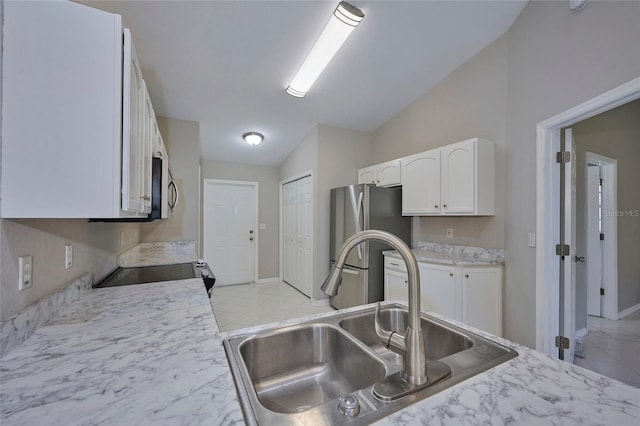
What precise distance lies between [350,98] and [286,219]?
254 centimetres

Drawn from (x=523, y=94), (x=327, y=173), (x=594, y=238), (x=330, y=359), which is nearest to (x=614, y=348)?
(x=594, y=238)

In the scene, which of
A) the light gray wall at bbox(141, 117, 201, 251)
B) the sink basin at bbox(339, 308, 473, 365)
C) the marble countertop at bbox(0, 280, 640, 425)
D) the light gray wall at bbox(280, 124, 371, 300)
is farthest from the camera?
the light gray wall at bbox(280, 124, 371, 300)

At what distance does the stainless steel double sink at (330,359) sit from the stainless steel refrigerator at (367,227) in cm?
206

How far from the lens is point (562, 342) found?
2.06 m

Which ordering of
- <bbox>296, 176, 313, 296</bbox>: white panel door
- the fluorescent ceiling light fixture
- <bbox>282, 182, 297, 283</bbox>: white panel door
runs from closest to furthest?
the fluorescent ceiling light fixture → <bbox>296, 176, 313, 296</bbox>: white panel door → <bbox>282, 182, 297, 283</bbox>: white panel door

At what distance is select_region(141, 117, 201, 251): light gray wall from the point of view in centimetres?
333

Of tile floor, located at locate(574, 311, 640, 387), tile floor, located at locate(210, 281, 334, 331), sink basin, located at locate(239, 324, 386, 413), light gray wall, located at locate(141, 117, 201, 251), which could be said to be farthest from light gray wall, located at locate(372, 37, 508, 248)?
light gray wall, located at locate(141, 117, 201, 251)

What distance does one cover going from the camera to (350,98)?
10.8 ft

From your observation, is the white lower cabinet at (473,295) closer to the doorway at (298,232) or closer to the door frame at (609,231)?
the door frame at (609,231)

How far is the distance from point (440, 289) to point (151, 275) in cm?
250

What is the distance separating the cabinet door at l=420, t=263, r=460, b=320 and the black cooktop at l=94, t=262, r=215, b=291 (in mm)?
2008

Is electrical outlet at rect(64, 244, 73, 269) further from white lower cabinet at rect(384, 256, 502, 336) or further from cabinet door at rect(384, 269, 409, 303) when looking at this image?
cabinet door at rect(384, 269, 409, 303)

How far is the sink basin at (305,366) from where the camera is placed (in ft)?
2.85

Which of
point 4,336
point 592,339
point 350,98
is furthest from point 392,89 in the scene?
point 4,336
